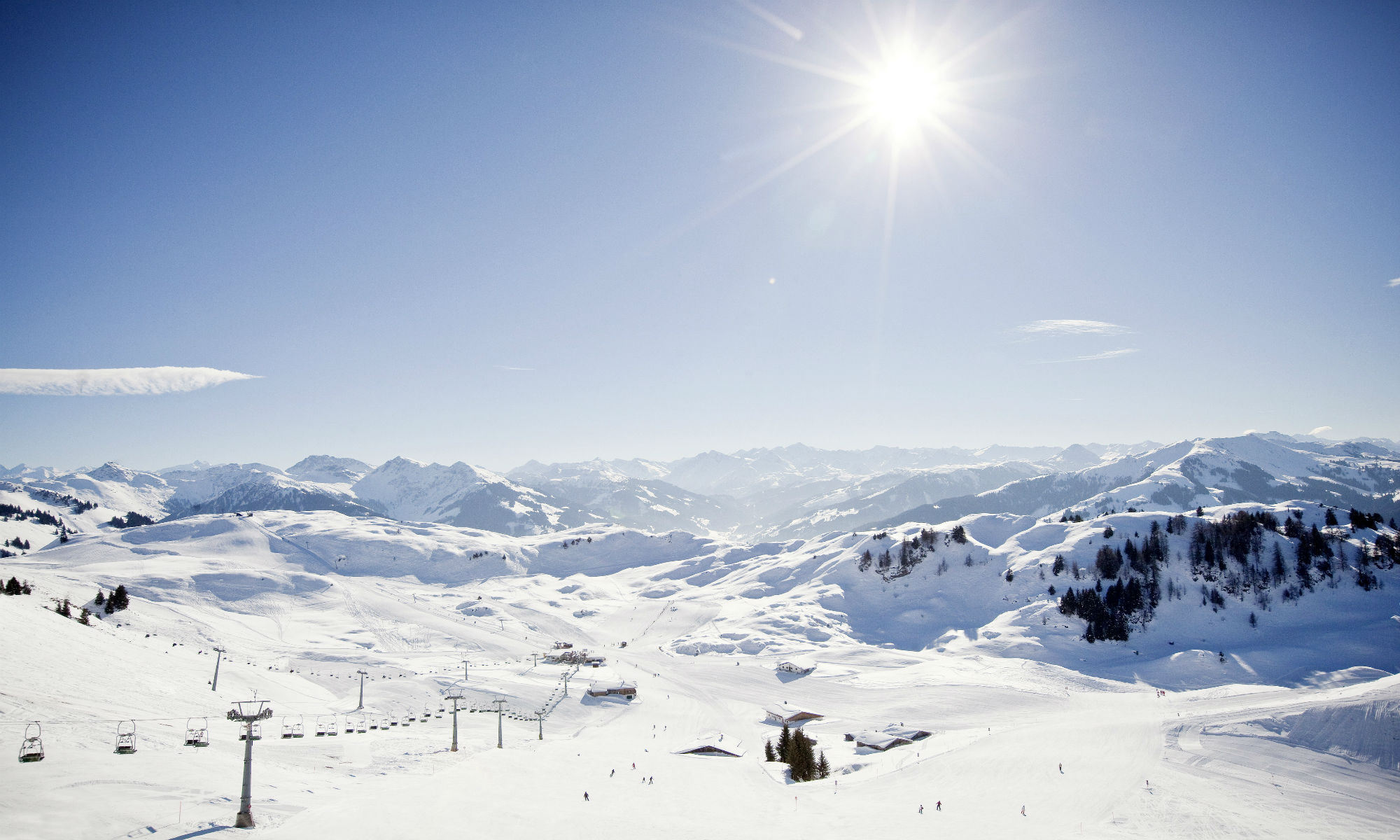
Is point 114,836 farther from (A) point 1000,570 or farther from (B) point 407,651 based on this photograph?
(A) point 1000,570

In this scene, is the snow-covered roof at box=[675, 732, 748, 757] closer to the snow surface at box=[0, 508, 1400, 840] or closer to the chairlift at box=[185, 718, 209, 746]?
the snow surface at box=[0, 508, 1400, 840]

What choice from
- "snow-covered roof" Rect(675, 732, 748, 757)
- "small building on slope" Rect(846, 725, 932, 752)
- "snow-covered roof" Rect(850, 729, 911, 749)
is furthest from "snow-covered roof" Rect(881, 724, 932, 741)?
"snow-covered roof" Rect(675, 732, 748, 757)

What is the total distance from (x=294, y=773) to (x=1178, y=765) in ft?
271

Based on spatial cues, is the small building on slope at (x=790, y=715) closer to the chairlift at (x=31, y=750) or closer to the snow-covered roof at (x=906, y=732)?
the snow-covered roof at (x=906, y=732)

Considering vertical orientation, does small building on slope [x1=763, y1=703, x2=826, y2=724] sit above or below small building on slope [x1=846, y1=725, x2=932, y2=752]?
below

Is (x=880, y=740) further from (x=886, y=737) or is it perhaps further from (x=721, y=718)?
(x=721, y=718)

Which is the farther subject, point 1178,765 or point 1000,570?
point 1000,570

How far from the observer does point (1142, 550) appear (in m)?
151

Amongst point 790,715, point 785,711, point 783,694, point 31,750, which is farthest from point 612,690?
point 31,750

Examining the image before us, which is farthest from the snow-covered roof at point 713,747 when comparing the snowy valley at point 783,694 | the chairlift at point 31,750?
the chairlift at point 31,750

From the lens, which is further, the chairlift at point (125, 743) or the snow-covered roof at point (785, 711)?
the snow-covered roof at point (785, 711)

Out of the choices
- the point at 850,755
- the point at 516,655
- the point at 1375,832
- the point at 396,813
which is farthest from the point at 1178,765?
the point at 516,655

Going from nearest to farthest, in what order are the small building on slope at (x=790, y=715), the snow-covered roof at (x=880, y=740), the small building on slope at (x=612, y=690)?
the snow-covered roof at (x=880, y=740), the small building on slope at (x=790, y=715), the small building on slope at (x=612, y=690)

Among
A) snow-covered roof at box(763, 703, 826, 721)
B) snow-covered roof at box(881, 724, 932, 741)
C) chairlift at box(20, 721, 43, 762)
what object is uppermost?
chairlift at box(20, 721, 43, 762)
